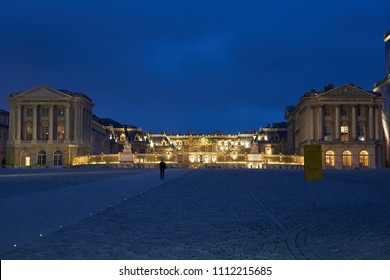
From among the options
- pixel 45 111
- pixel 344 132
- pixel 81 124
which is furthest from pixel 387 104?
pixel 45 111

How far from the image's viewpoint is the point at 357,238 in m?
10.2

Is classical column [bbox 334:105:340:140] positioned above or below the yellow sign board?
above

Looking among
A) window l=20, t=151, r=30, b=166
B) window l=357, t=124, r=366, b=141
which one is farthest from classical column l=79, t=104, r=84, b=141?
window l=357, t=124, r=366, b=141

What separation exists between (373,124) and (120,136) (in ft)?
267

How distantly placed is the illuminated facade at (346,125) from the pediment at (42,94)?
1998 inches

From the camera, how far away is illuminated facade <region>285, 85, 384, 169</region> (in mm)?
101188

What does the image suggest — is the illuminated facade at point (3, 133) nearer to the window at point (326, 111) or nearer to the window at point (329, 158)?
the window at point (329, 158)

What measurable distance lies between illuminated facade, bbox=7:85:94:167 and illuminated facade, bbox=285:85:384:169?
4746 centimetres

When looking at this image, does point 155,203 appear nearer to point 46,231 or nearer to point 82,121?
point 46,231

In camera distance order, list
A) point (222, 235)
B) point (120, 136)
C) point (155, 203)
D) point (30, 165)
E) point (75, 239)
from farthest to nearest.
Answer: point (120, 136)
point (30, 165)
point (155, 203)
point (222, 235)
point (75, 239)

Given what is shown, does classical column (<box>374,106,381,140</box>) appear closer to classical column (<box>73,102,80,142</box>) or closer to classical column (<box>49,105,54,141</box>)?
classical column (<box>73,102,80,142</box>)

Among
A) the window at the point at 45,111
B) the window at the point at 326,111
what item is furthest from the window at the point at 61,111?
the window at the point at 326,111

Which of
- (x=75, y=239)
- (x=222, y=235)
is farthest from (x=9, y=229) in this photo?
(x=222, y=235)

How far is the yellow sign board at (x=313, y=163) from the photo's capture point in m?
16.8
